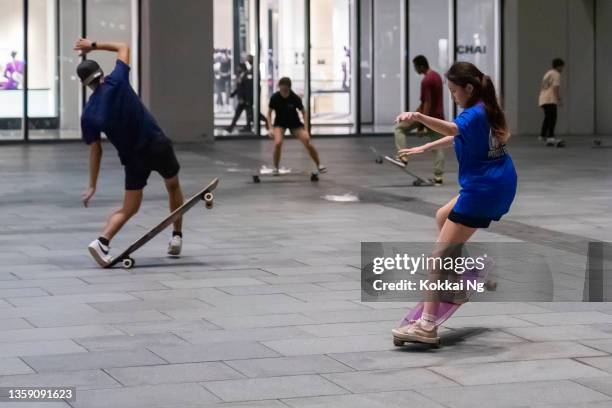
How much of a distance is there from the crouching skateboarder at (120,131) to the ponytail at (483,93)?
145 inches

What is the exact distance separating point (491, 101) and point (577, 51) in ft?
77.4

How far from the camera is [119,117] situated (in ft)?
32.0

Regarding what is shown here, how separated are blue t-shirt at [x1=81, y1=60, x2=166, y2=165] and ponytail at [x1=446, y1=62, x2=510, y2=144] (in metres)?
3.68

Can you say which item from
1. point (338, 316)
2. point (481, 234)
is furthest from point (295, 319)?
point (481, 234)

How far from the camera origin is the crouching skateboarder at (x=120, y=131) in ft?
31.9

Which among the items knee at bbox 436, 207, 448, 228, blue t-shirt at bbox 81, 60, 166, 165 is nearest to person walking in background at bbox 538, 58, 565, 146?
blue t-shirt at bbox 81, 60, 166, 165

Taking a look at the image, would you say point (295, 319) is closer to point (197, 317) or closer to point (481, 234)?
point (197, 317)

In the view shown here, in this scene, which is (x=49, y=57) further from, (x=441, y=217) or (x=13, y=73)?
(x=441, y=217)

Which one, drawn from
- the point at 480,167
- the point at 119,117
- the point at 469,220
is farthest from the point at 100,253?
the point at 480,167

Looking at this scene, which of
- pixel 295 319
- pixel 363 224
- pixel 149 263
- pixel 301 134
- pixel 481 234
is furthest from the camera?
pixel 301 134

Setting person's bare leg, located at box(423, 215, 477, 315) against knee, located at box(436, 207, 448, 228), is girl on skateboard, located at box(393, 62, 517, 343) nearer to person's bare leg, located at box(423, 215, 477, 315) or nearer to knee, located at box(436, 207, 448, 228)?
person's bare leg, located at box(423, 215, 477, 315)

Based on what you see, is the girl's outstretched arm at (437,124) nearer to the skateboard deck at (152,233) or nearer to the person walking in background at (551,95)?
the skateboard deck at (152,233)

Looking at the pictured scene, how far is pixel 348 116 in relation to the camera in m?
30.0

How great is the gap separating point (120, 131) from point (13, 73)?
17.9 m
